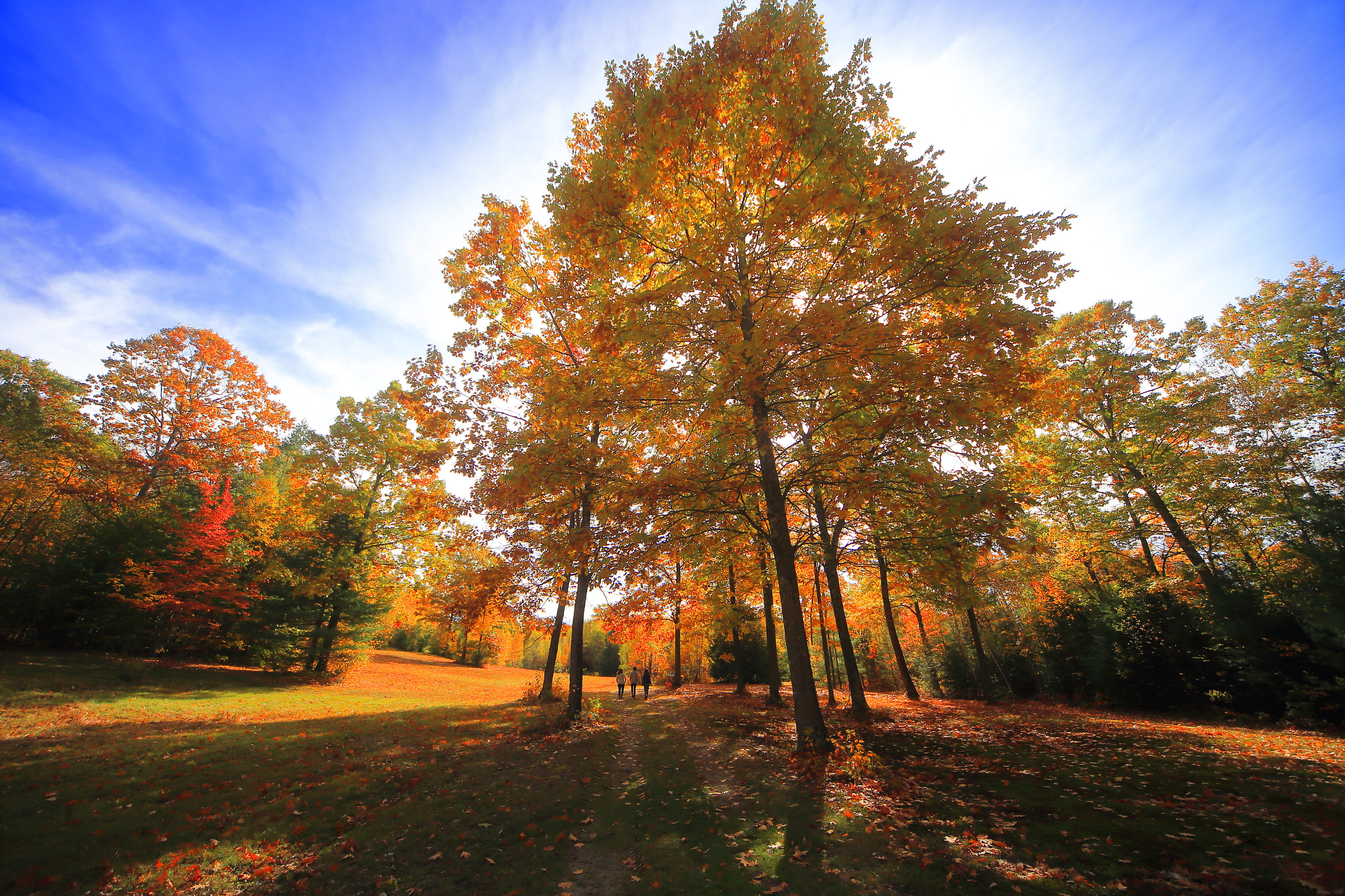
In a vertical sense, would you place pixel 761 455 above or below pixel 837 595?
above

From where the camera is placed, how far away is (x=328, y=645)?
21531 mm

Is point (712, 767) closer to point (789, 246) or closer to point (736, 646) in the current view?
point (789, 246)

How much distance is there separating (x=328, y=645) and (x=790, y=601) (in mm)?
24031

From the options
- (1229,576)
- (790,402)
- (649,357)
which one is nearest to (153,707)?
(649,357)

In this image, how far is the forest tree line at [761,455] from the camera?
6617 mm

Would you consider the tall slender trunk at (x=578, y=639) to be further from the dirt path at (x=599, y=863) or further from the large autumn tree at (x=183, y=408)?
the large autumn tree at (x=183, y=408)

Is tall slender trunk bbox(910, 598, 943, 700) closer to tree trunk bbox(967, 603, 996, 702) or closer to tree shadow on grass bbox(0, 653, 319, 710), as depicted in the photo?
tree trunk bbox(967, 603, 996, 702)

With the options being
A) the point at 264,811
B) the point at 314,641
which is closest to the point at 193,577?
the point at 314,641

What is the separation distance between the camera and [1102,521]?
1895 cm

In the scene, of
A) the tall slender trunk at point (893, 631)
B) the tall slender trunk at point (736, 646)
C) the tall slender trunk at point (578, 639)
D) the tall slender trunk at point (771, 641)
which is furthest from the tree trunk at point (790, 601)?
the tall slender trunk at point (893, 631)

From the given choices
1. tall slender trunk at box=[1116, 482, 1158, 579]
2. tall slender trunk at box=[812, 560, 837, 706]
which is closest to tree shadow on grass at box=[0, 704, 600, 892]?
tall slender trunk at box=[812, 560, 837, 706]

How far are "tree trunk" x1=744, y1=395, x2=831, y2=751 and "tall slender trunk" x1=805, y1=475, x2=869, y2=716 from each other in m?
4.02

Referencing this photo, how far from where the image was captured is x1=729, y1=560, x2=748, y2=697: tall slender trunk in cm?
1986

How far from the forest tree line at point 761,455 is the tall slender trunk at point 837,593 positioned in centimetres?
15
